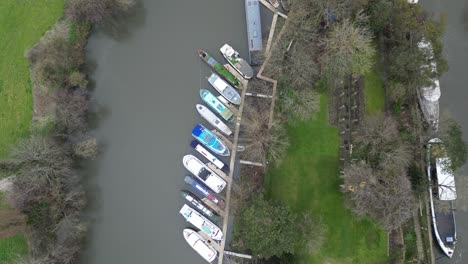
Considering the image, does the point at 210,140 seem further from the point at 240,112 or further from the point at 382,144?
the point at 382,144

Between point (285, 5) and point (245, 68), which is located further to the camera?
point (285, 5)

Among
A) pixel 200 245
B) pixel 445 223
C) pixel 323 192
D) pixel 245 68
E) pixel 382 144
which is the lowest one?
pixel 200 245

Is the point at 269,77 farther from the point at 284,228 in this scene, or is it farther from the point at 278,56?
the point at 284,228

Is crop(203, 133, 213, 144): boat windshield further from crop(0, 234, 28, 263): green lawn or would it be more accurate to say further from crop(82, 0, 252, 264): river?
crop(0, 234, 28, 263): green lawn

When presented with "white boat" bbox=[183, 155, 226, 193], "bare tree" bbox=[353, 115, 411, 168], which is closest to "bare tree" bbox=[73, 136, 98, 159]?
"white boat" bbox=[183, 155, 226, 193]

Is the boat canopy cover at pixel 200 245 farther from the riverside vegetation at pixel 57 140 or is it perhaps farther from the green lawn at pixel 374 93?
the green lawn at pixel 374 93

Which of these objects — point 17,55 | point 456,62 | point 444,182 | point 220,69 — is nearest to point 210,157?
point 220,69
